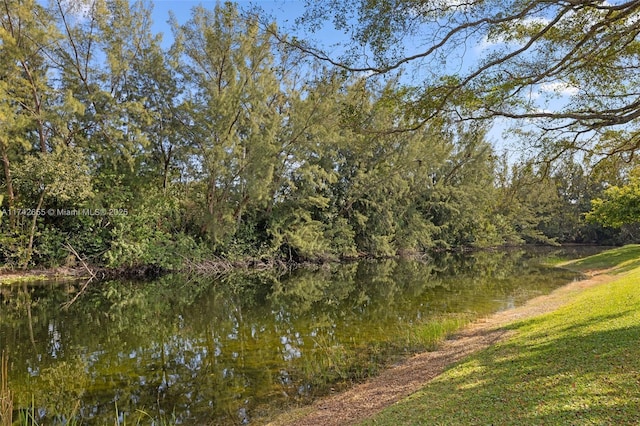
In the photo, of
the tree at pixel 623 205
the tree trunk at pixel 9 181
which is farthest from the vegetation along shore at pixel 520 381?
the tree trunk at pixel 9 181

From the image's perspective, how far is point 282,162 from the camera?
27516 mm

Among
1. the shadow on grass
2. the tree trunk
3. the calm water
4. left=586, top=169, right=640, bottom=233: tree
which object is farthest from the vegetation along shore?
the tree trunk

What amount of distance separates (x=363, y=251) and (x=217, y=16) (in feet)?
77.1

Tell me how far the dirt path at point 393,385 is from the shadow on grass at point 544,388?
596mm

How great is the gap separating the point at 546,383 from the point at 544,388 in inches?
7.8

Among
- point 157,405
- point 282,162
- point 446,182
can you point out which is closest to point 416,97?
point 157,405

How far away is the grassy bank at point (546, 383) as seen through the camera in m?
4.25

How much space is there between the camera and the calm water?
22.5ft

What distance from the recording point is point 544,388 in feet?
16.2

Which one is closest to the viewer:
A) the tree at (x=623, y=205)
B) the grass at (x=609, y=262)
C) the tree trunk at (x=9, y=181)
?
the tree trunk at (x=9, y=181)

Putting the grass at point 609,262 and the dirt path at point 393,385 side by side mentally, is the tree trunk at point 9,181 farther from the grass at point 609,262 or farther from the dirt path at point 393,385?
the grass at point 609,262

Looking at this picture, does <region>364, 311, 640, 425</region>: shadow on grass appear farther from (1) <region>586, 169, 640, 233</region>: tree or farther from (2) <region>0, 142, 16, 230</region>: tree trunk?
(2) <region>0, 142, 16, 230</region>: tree trunk

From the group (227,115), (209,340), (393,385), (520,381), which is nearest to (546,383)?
(520,381)

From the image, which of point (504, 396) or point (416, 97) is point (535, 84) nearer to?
point (416, 97)
